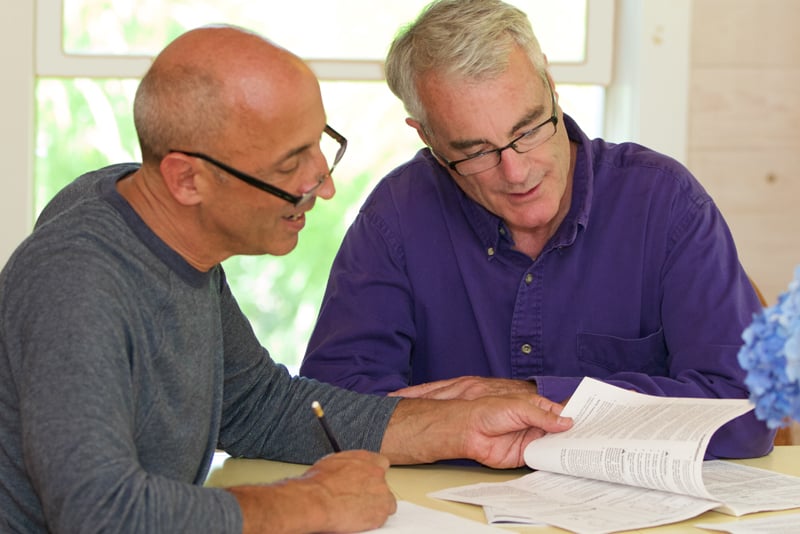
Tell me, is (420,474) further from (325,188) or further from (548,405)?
(325,188)

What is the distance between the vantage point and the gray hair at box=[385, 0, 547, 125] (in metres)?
1.96

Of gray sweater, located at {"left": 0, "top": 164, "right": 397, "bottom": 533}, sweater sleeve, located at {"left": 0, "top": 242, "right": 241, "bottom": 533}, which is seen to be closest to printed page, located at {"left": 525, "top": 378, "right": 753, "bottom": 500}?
gray sweater, located at {"left": 0, "top": 164, "right": 397, "bottom": 533}

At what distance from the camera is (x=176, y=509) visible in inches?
49.2

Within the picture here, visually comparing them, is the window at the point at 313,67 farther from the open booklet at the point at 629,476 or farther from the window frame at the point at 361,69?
the open booklet at the point at 629,476

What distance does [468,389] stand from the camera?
196 cm

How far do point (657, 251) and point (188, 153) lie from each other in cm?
99

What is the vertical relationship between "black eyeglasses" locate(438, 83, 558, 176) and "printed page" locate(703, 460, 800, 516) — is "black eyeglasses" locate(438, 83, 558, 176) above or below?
above

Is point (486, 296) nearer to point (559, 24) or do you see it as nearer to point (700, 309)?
point (700, 309)

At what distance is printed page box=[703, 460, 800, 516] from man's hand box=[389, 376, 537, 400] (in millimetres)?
339

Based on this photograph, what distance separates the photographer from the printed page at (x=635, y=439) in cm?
153

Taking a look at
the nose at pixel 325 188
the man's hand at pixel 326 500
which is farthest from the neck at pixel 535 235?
the man's hand at pixel 326 500

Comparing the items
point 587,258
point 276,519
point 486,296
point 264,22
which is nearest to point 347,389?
point 486,296

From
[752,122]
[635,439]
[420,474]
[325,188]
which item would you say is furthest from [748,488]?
[752,122]

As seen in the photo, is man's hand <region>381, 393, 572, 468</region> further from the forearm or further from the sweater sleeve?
the sweater sleeve
